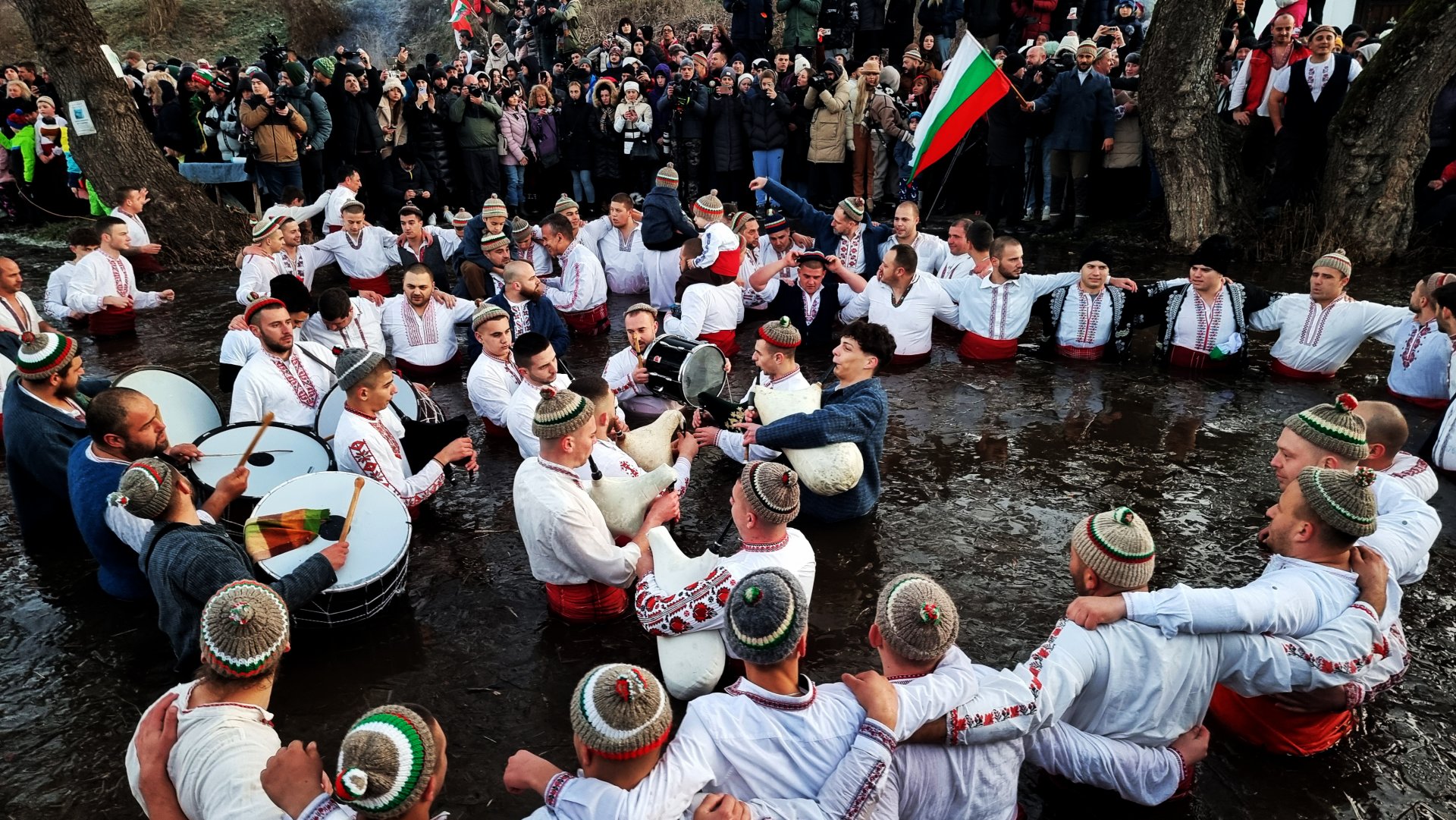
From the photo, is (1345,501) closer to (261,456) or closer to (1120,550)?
(1120,550)

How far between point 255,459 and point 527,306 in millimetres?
3204

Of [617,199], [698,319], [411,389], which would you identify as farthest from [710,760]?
[617,199]

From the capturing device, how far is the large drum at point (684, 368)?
20.9 feet

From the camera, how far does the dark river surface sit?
3.80 meters

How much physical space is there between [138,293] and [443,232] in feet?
10.2

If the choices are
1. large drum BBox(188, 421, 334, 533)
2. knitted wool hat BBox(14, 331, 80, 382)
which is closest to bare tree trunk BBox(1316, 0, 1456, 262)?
large drum BBox(188, 421, 334, 533)

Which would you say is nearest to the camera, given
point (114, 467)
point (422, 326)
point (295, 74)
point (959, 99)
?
point (114, 467)

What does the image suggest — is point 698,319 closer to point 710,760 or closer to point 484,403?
point 484,403

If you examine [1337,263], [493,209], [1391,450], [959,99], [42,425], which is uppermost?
[959,99]

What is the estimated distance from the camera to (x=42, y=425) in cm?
506

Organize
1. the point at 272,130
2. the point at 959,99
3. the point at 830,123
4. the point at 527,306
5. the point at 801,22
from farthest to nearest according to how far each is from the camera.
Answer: the point at 801,22 → the point at 830,123 → the point at 272,130 → the point at 959,99 → the point at 527,306

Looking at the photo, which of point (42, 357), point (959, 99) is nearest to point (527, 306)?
point (42, 357)

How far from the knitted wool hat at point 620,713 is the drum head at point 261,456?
306 centimetres

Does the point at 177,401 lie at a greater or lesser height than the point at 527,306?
greater
